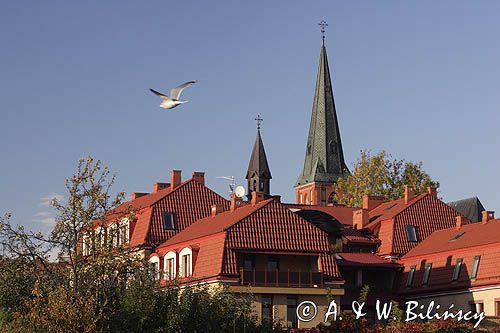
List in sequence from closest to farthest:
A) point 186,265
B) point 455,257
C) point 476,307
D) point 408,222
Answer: point 476,307 → point 186,265 → point 455,257 → point 408,222

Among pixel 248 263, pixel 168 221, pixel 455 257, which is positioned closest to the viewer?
pixel 248 263

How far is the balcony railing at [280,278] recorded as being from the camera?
67125 mm

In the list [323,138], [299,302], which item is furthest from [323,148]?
[299,302]

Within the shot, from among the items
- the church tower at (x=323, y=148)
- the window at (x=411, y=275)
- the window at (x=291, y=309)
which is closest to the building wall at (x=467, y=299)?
the window at (x=411, y=275)

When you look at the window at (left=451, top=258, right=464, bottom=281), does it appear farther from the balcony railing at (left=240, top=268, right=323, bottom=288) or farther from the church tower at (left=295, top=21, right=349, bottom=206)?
the church tower at (left=295, top=21, right=349, bottom=206)

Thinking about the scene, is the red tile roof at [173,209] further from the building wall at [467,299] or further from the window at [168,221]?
the building wall at [467,299]

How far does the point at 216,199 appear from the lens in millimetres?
81875

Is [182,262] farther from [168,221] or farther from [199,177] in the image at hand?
[199,177]

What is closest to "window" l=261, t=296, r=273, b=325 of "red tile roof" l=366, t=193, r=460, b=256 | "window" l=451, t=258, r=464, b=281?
"window" l=451, t=258, r=464, b=281

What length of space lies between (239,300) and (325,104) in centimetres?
12978

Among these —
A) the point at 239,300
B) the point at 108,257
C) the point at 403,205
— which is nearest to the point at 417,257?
the point at 403,205

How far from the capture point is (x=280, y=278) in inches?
2677

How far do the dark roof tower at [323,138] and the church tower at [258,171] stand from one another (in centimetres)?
1857

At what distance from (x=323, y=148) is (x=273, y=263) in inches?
4644
